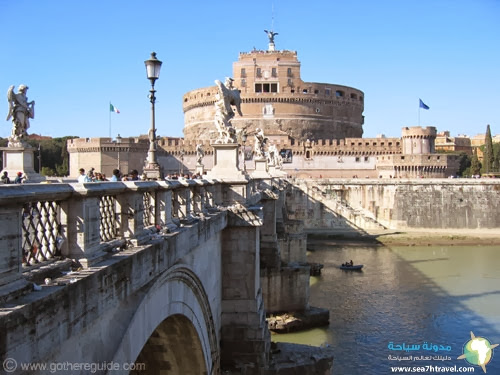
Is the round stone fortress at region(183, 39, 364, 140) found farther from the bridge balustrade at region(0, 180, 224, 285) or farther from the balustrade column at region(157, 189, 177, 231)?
the bridge balustrade at region(0, 180, 224, 285)

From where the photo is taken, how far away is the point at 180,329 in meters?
8.24

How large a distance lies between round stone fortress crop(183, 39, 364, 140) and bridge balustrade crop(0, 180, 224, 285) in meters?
65.0

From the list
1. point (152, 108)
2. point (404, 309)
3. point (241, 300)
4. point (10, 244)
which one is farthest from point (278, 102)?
point (10, 244)

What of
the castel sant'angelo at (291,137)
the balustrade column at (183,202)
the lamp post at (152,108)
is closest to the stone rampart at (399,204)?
the castel sant'angelo at (291,137)

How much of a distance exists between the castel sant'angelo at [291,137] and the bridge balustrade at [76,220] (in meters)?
53.2

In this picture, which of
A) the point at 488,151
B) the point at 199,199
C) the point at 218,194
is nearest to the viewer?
the point at 199,199

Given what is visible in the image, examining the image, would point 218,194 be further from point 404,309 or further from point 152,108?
point 404,309

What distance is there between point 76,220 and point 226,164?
7479mm

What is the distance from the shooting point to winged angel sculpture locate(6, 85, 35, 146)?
Answer: 11.3 metres

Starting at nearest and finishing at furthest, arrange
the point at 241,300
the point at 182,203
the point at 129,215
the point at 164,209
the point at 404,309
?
the point at 129,215 < the point at 164,209 < the point at 182,203 < the point at 241,300 < the point at 404,309

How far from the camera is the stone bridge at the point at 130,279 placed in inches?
130

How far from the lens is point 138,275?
4941 mm

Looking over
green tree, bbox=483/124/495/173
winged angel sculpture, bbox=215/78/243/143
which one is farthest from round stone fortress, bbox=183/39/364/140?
winged angel sculpture, bbox=215/78/243/143

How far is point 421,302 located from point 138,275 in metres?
20.5
